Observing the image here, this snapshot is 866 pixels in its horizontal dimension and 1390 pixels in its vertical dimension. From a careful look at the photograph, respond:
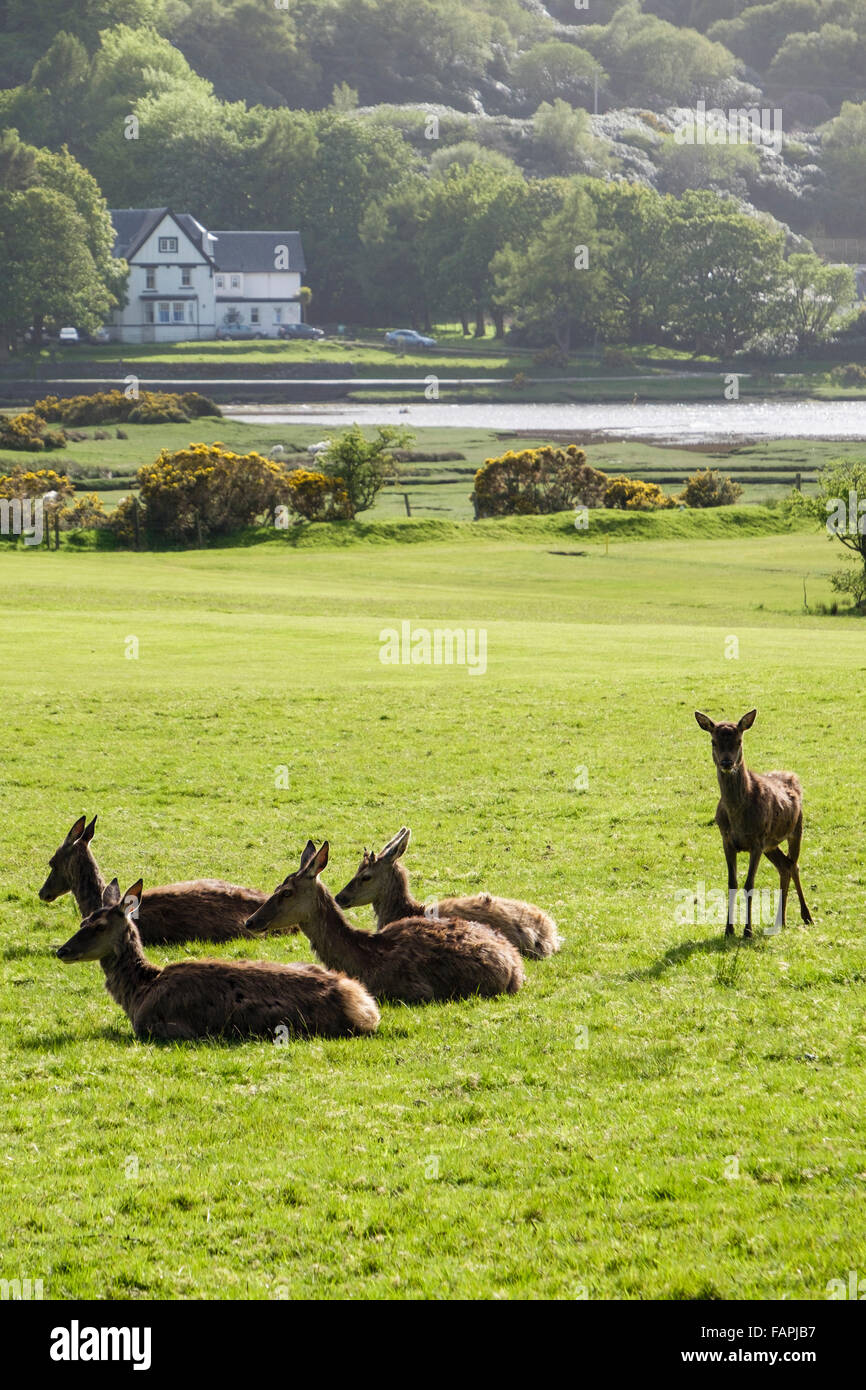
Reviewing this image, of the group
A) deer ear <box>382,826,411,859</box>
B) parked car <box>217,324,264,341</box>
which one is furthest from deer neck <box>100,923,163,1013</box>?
parked car <box>217,324,264,341</box>

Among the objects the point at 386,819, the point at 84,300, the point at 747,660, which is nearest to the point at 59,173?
the point at 84,300

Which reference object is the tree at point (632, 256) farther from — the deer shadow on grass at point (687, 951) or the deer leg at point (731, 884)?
the deer shadow on grass at point (687, 951)

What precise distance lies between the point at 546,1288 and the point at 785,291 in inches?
7533

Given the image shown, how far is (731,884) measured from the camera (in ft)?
46.6

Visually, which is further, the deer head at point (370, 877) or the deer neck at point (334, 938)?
the deer head at point (370, 877)

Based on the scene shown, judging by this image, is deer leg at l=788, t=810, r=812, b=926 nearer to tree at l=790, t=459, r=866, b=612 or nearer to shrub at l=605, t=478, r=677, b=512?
tree at l=790, t=459, r=866, b=612

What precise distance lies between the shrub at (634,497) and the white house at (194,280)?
104 m

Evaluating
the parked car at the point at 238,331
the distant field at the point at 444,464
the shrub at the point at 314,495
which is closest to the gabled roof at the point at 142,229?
the parked car at the point at 238,331

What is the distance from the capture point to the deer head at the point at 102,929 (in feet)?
39.6

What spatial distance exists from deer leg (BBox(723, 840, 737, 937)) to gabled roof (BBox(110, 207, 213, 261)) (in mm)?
167116

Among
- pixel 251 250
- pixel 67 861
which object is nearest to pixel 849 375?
pixel 251 250

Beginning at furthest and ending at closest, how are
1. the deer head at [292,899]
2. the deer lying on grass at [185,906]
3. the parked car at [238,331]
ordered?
the parked car at [238,331] → the deer lying on grass at [185,906] → the deer head at [292,899]

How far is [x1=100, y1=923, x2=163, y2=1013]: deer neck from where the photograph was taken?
12.2 m

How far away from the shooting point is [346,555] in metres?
64.3
